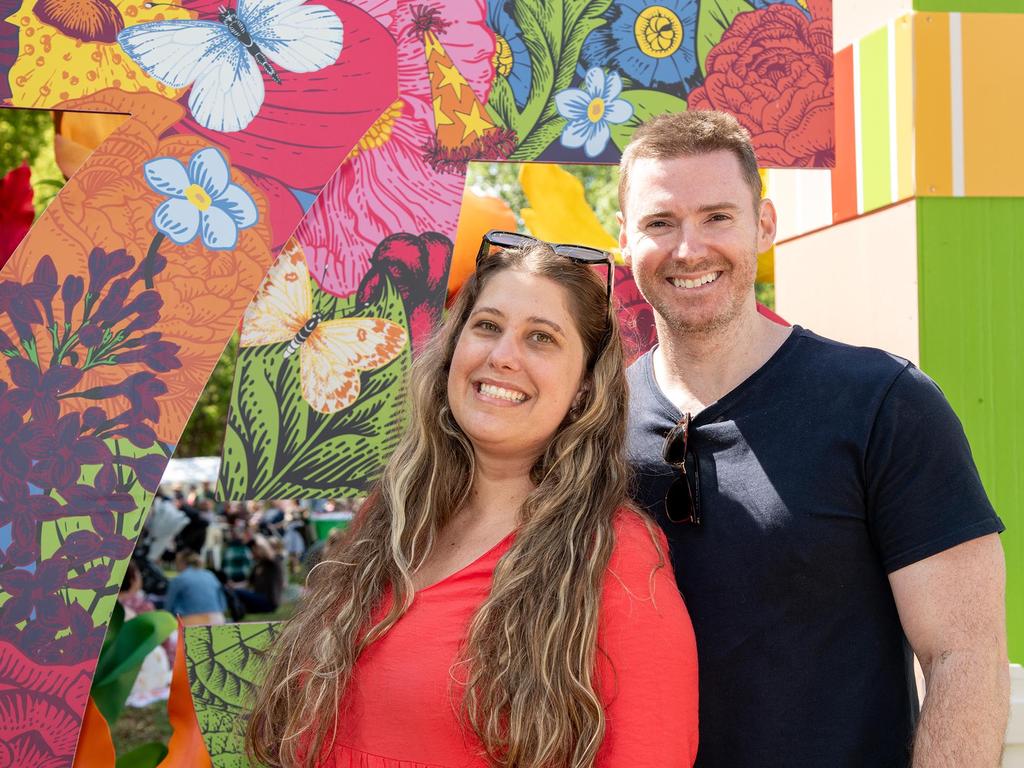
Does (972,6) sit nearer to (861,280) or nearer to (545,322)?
(861,280)

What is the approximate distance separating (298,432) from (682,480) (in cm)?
105

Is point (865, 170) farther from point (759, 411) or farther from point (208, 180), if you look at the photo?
point (208, 180)

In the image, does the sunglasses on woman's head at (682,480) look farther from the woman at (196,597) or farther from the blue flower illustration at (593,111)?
the woman at (196,597)

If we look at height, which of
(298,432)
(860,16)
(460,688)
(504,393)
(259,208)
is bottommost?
(460,688)

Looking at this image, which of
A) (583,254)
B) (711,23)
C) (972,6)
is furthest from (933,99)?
(583,254)

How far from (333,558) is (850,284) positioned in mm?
1737

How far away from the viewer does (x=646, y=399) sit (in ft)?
7.59

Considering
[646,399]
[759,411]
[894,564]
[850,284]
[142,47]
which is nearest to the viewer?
[894,564]

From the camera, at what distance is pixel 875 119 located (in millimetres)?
2863

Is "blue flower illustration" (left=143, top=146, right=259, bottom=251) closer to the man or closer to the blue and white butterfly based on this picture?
the blue and white butterfly

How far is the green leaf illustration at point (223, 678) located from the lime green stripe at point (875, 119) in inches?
79.0

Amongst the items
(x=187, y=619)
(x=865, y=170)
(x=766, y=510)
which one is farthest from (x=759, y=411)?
(x=187, y=619)

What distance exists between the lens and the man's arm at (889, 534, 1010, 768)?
71.7 inches

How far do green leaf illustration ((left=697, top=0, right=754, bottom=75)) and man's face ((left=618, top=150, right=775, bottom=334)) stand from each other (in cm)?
70
